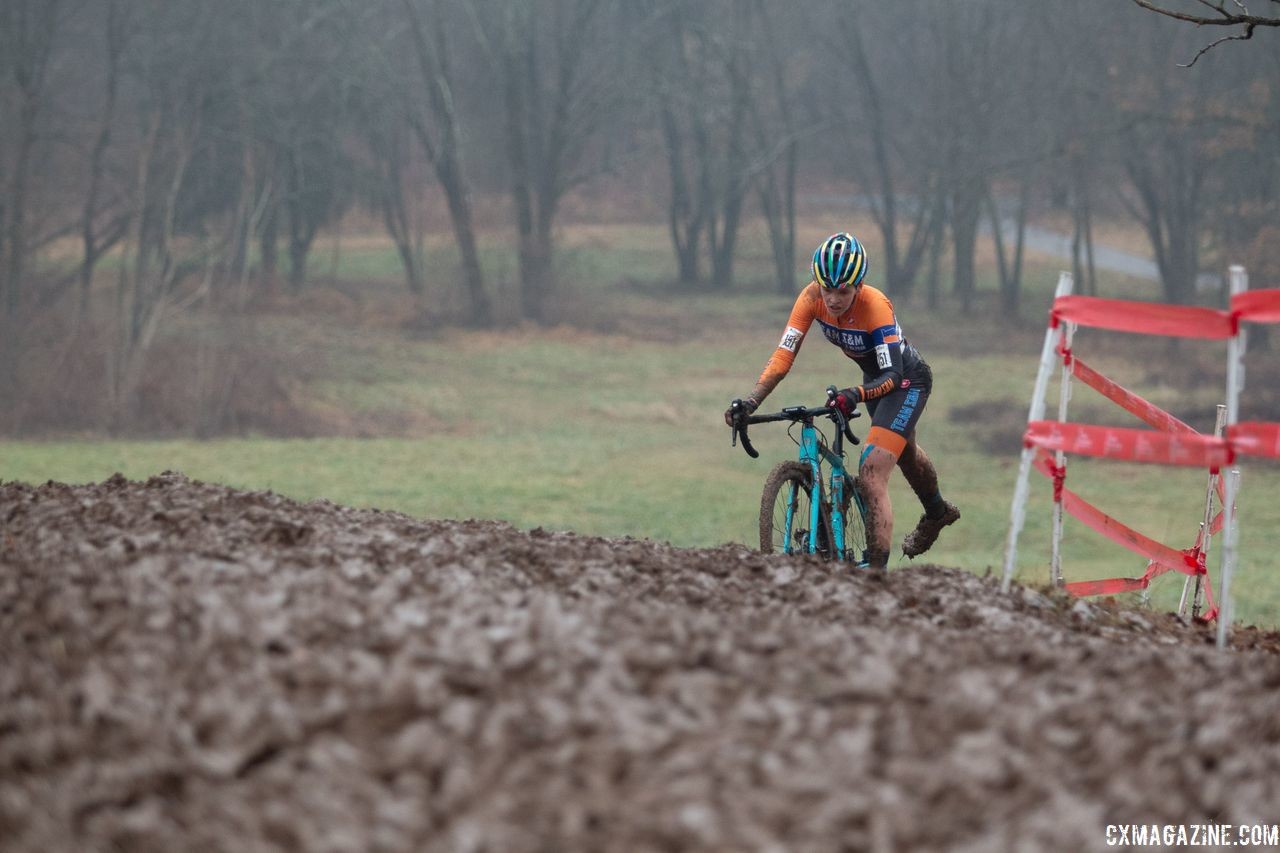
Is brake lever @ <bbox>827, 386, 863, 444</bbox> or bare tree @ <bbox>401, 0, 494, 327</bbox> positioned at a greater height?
bare tree @ <bbox>401, 0, 494, 327</bbox>

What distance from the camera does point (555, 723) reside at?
4.40m

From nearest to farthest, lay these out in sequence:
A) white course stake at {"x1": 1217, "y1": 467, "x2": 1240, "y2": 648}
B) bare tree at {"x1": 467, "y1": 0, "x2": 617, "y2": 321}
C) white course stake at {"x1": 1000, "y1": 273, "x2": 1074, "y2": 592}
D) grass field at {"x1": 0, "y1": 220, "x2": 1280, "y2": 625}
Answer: white course stake at {"x1": 1217, "y1": 467, "x2": 1240, "y2": 648}, white course stake at {"x1": 1000, "y1": 273, "x2": 1074, "y2": 592}, grass field at {"x1": 0, "y1": 220, "x2": 1280, "y2": 625}, bare tree at {"x1": 467, "y1": 0, "x2": 617, "y2": 321}

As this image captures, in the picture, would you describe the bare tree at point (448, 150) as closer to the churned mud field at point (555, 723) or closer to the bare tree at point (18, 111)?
the bare tree at point (18, 111)

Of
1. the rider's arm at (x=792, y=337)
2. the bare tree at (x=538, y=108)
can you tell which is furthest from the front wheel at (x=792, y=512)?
the bare tree at (x=538, y=108)

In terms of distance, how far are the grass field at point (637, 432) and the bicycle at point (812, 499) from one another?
362cm

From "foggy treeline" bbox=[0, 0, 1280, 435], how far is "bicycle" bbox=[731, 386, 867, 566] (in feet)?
80.7

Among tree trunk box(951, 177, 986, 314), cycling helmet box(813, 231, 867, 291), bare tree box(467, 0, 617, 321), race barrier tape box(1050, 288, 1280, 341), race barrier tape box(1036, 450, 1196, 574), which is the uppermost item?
bare tree box(467, 0, 617, 321)

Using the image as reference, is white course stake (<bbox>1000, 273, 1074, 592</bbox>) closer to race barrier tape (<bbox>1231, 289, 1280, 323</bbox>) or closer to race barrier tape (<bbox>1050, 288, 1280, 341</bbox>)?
race barrier tape (<bbox>1050, 288, 1280, 341</bbox>)

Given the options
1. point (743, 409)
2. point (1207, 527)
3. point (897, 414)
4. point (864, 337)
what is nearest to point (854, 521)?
point (897, 414)

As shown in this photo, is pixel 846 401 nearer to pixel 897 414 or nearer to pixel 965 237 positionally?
pixel 897 414

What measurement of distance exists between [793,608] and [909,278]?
4796cm

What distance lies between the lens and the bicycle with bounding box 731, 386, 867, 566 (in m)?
8.93

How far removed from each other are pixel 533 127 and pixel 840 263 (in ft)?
147

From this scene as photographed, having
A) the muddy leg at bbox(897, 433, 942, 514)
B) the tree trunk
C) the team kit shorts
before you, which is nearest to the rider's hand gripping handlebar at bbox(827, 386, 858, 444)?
the team kit shorts
